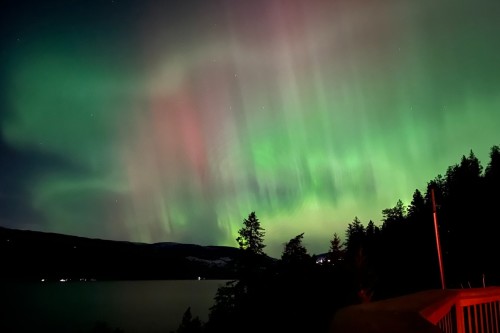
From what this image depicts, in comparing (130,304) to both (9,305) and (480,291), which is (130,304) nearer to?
(9,305)

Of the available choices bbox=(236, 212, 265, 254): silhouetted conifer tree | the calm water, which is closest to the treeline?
Answer: bbox=(236, 212, 265, 254): silhouetted conifer tree

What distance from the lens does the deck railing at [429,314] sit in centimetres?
226

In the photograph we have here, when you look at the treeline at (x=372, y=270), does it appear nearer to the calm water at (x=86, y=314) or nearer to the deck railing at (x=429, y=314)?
the deck railing at (x=429, y=314)

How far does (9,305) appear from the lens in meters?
108

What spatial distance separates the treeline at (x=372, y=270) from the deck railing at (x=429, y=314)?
1575 cm

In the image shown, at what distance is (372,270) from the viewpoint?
1300 inches

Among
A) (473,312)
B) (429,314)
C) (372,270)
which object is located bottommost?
(372,270)

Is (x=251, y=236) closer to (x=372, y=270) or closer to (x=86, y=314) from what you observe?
(x=372, y=270)

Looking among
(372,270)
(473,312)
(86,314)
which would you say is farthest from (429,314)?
(86,314)

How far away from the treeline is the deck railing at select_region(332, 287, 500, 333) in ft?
51.7

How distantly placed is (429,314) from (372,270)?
32.4 meters

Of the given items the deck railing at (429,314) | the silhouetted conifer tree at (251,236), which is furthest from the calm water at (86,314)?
the deck railing at (429,314)

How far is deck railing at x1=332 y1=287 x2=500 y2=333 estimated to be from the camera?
226 cm

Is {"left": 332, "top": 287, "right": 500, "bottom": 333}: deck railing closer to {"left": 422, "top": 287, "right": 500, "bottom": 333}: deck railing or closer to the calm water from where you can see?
{"left": 422, "top": 287, "right": 500, "bottom": 333}: deck railing
